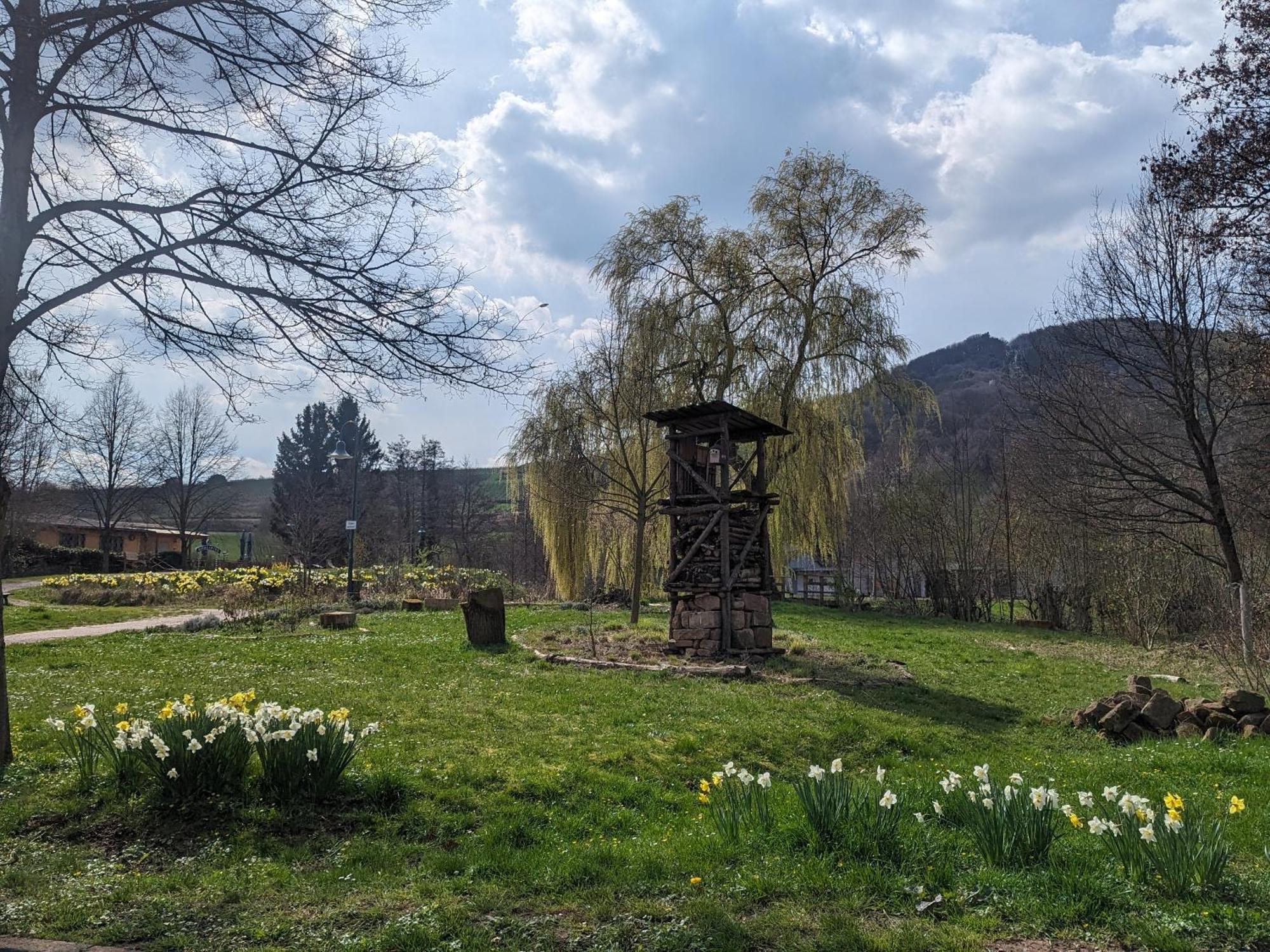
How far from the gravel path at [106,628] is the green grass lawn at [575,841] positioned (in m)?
5.88

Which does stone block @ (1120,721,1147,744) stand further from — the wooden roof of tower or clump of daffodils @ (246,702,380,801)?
clump of daffodils @ (246,702,380,801)

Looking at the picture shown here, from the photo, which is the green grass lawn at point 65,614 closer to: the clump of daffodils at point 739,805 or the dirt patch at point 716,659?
the dirt patch at point 716,659

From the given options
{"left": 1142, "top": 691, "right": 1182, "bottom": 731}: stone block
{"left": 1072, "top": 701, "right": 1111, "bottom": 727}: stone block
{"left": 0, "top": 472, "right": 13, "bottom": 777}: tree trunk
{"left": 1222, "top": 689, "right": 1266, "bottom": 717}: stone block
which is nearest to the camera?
{"left": 0, "top": 472, "right": 13, "bottom": 777}: tree trunk

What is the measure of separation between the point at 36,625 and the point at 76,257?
14118mm

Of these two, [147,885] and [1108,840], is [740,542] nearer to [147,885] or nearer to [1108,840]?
[1108,840]

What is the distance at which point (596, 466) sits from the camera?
17469mm

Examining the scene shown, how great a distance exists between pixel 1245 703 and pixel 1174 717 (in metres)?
0.63

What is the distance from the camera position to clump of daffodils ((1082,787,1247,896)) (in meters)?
3.48

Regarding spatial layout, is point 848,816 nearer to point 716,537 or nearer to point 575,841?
point 575,841

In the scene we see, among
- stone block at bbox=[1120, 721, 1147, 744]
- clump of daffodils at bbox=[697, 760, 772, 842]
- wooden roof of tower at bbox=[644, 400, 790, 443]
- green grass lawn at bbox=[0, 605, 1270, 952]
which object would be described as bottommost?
stone block at bbox=[1120, 721, 1147, 744]

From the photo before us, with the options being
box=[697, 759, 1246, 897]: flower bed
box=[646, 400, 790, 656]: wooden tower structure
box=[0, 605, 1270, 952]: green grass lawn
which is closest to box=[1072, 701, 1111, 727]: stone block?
box=[0, 605, 1270, 952]: green grass lawn

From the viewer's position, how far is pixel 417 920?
3.50 meters

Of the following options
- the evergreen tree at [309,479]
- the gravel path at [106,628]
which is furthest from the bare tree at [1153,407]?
the evergreen tree at [309,479]

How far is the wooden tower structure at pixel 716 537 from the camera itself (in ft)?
41.3
